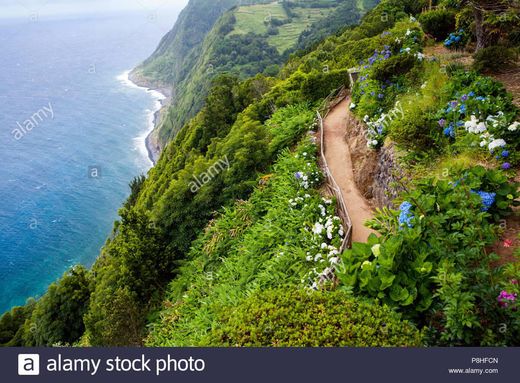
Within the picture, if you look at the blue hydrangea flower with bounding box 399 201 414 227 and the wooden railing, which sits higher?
the blue hydrangea flower with bounding box 399 201 414 227

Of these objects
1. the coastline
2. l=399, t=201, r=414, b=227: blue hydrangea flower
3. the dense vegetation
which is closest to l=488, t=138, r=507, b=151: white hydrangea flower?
the dense vegetation

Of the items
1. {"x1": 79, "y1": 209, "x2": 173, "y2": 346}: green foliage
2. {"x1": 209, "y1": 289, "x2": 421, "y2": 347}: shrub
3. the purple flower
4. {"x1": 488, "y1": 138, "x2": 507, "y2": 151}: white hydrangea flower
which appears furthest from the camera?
{"x1": 79, "y1": 209, "x2": 173, "y2": 346}: green foliage

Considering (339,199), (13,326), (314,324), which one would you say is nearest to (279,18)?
(13,326)

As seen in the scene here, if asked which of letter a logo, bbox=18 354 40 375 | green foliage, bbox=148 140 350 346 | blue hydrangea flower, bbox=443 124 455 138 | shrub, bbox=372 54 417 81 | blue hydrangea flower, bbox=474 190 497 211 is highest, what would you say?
shrub, bbox=372 54 417 81

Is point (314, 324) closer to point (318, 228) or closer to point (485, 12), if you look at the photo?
point (318, 228)

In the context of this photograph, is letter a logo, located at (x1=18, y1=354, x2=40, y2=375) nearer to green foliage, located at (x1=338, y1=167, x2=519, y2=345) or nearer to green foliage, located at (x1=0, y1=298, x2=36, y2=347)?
green foliage, located at (x1=338, y1=167, x2=519, y2=345)

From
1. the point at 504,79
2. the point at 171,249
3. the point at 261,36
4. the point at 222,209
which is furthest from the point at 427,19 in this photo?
the point at 261,36

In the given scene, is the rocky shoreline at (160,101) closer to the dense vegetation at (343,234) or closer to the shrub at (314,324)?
the dense vegetation at (343,234)

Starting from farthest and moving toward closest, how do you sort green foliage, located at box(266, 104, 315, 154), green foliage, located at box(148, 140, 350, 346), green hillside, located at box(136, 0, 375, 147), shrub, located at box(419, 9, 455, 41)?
green hillside, located at box(136, 0, 375, 147) < shrub, located at box(419, 9, 455, 41) < green foliage, located at box(266, 104, 315, 154) < green foliage, located at box(148, 140, 350, 346)
